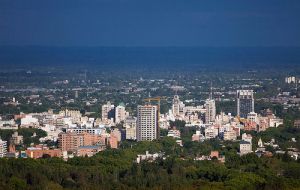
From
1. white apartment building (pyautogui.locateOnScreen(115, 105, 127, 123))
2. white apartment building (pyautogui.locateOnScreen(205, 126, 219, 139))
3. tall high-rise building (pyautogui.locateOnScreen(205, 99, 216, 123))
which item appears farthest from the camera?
tall high-rise building (pyautogui.locateOnScreen(205, 99, 216, 123))

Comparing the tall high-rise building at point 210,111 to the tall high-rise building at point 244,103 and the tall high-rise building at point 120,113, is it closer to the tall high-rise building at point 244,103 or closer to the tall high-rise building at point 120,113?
the tall high-rise building at point 244,103

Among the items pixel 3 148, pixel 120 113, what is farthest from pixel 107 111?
pixel 3 148

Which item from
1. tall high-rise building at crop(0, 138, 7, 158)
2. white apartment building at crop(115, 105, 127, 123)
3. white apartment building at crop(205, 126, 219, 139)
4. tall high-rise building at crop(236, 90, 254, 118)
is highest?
tall high-rise building at crop(236, 90, 254, 118)

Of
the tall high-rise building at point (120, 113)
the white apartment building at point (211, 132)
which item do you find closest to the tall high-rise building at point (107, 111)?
the tall high-rise building at point (120, 113)

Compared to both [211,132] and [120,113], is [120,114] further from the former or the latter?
[211,132]

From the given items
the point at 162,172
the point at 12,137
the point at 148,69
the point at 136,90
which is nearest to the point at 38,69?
the point at 148,69

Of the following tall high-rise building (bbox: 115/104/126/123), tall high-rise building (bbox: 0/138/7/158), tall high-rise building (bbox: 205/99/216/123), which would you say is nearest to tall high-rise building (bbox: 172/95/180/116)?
tall high-rise building (bbox: 205/99/216/123)

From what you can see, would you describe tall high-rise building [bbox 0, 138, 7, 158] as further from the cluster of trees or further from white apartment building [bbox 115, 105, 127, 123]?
white apartment building [bbox 115, 105, 127, 123]
